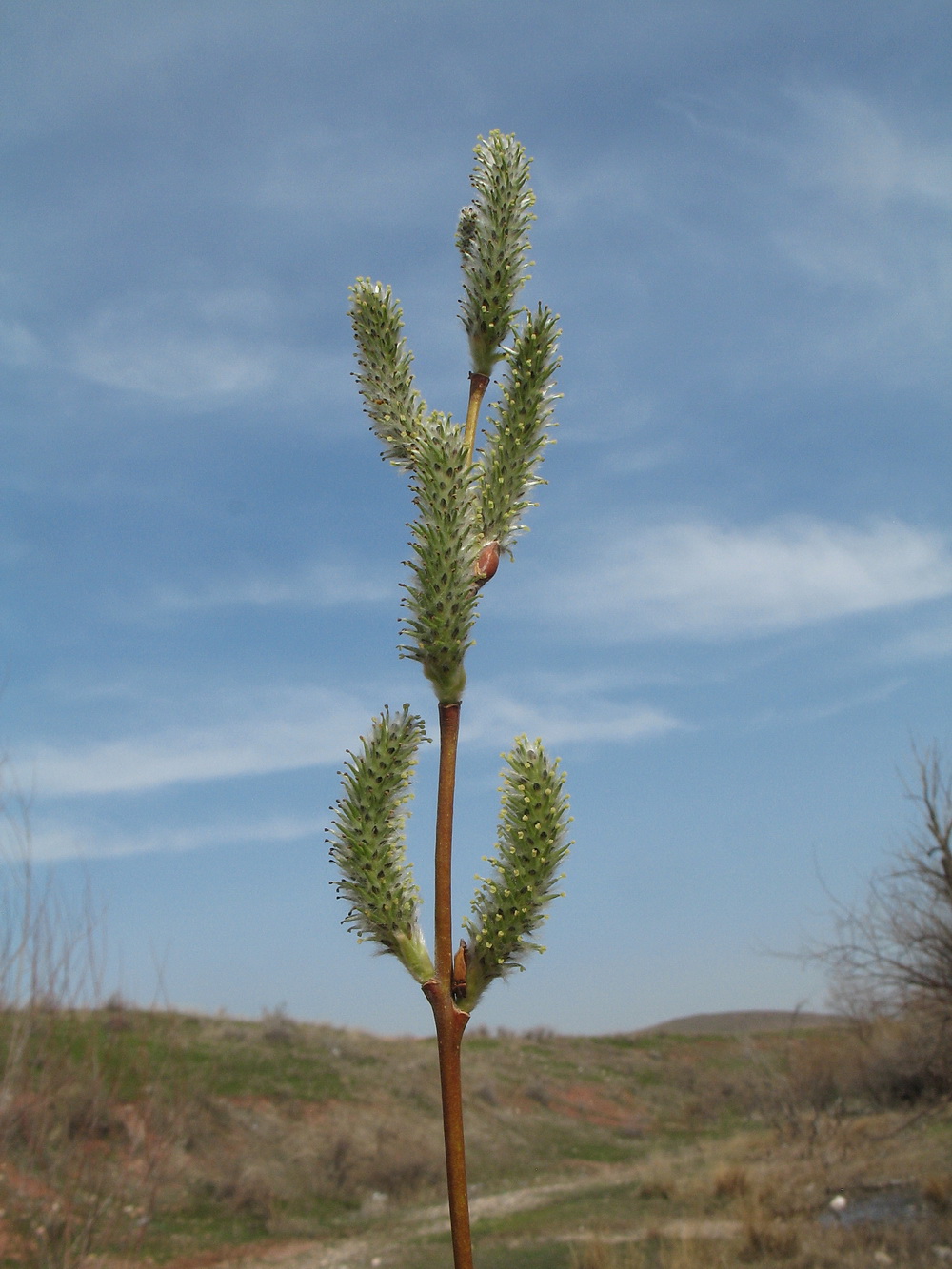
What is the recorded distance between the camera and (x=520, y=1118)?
119 ft

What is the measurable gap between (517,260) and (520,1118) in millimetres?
37795

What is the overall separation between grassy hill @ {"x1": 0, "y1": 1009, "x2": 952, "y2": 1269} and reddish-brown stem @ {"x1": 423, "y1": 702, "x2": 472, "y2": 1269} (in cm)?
839

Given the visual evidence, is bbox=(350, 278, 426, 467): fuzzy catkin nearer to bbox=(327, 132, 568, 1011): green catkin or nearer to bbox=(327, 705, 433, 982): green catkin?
bbox=(327, 132, 568, 1011): green catkin

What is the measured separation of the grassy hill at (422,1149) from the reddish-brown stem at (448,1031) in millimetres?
8391

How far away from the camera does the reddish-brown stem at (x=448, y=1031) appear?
2.37m

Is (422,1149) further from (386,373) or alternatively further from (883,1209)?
(386,373)

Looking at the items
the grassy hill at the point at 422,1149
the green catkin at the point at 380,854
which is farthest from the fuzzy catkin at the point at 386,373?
the grassy hill at the point at 422,1149

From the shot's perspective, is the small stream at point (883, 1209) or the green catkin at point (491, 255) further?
the small stream at point (883, 1209)

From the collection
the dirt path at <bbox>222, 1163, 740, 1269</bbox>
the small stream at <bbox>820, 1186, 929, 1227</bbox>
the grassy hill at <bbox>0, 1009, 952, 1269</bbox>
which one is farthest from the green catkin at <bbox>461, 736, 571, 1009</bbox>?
the small stream at <bbox>820, 1186, 929, 1227</bbox>

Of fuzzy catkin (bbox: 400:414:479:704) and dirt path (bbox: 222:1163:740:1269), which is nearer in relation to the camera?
fuzzy catkin (bbox: 400:414:479:704)

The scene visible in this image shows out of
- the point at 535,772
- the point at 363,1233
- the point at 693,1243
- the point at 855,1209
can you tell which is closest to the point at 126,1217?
the point at 363,1233

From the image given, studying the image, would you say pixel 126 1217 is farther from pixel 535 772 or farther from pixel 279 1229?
pixel 535 772

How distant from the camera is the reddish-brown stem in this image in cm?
237

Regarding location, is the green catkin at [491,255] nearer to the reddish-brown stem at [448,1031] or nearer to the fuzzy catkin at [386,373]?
the fuzzy catkin at [386,373]
